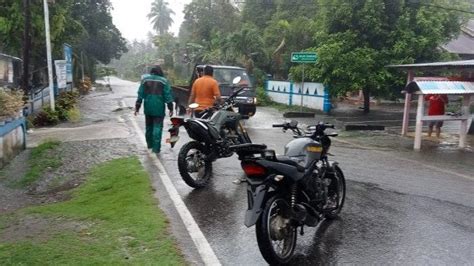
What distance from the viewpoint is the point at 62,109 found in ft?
53.7

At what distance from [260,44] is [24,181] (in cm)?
2225

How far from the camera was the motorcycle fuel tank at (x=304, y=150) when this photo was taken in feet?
16.1

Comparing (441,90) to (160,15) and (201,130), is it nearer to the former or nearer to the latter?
(201,130)

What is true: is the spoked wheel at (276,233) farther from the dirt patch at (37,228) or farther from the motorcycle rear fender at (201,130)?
the motorcycle rear fender at (201,130)

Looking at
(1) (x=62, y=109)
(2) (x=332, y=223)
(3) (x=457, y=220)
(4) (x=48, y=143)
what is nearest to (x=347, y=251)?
(2) (x=332, y=223)

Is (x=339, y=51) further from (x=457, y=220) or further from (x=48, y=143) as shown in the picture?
(x=457, y=220)

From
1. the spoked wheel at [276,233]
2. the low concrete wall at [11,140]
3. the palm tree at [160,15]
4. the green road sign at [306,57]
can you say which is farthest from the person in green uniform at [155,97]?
the palm tree at [160,15]

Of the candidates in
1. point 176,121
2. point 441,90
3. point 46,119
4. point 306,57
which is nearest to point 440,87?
point 441,90

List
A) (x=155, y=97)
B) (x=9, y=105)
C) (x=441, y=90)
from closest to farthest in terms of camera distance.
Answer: (x=155, y=97)
(x=9, y=105)
(x=441, y=90)

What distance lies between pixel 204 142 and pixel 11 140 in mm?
4969

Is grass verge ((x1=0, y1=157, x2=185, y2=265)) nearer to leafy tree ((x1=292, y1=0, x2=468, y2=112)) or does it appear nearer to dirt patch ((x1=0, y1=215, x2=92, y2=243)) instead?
dirt patch ((x1=0, y1=215, x2=92, y2=243))

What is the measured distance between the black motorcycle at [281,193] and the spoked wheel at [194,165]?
233cm

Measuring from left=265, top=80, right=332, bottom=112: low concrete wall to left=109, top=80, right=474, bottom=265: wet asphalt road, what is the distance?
40.3 feet

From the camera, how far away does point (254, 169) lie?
14.0 ft
